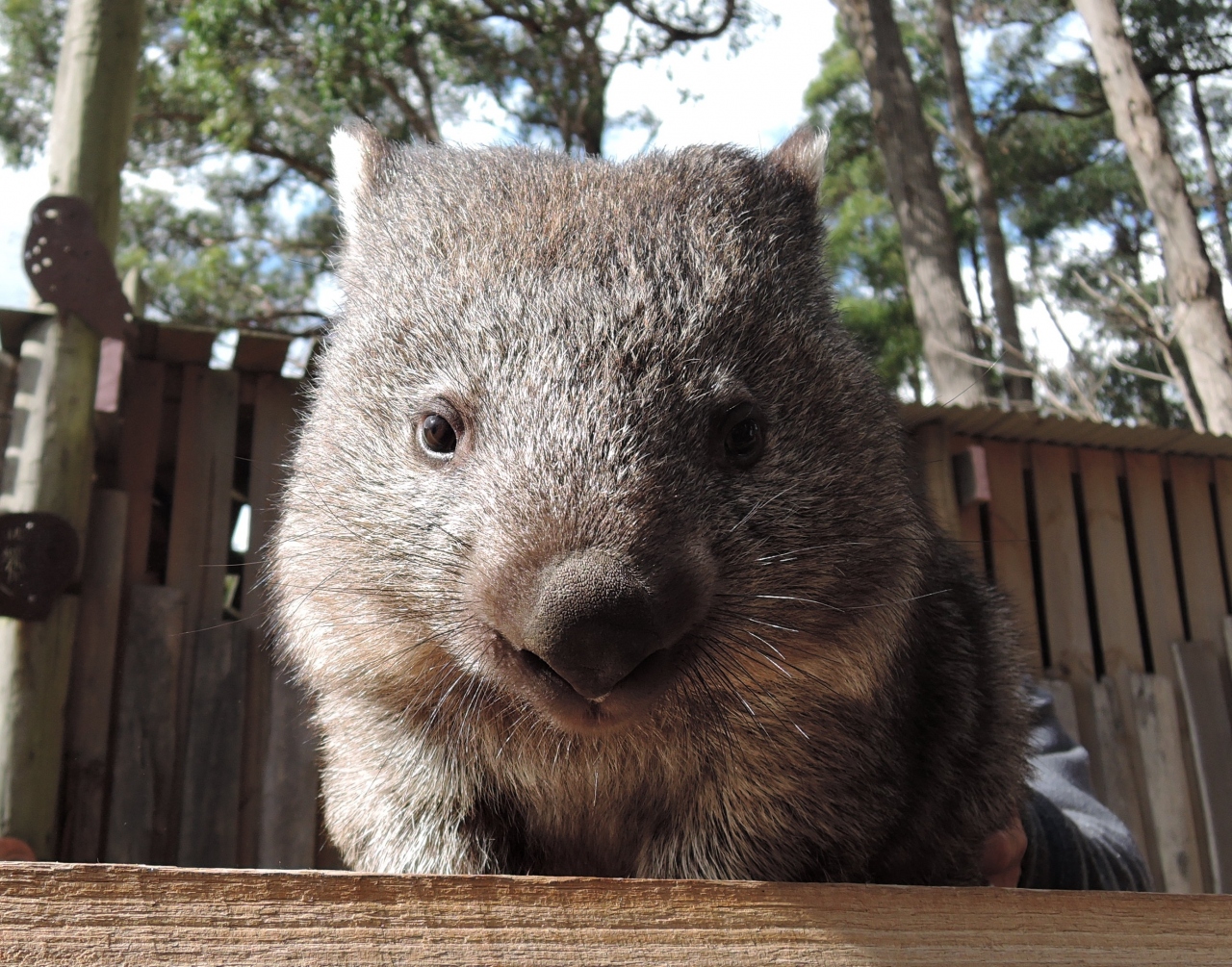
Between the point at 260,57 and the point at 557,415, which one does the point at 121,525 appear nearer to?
the point at 557,415

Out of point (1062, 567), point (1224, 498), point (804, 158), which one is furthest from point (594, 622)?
point (1224, 498)

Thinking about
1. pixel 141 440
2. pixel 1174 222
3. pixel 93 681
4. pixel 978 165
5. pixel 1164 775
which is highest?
pixel 978 165

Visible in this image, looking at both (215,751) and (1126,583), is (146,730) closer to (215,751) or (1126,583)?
(215,751)

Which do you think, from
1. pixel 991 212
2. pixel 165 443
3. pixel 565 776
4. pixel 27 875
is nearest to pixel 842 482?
pixel 565 776

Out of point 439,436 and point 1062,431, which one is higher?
point 1062,431

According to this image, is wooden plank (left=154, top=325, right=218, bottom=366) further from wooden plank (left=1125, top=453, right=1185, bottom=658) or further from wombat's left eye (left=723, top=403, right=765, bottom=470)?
wooden plank (left=1125, top=453, right=1185, bottom=658)

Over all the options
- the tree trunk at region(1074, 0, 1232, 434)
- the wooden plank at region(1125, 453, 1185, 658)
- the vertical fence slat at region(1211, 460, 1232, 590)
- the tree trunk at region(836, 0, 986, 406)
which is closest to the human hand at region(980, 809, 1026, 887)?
the wooden plank at region(1125, 453, 1185, 658)
